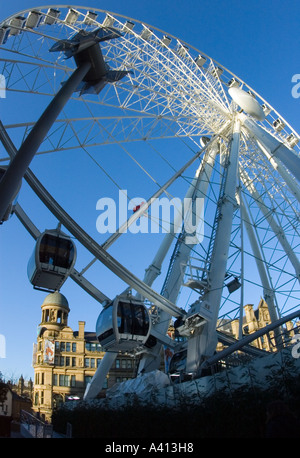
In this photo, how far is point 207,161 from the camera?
105 ft

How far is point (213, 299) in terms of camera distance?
22.3 metres

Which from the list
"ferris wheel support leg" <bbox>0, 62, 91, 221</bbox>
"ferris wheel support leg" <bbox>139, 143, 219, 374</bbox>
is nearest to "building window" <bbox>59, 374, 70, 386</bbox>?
"ferris wheel support leg" <bbox>139, 143, 219, 374</bbox>

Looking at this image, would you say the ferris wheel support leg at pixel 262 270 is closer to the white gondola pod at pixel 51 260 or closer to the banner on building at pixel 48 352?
the white gondola pod at pixel 51 260

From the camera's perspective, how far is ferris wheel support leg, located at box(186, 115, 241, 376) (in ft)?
70.2

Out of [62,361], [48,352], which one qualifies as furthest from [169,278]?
[62,361]

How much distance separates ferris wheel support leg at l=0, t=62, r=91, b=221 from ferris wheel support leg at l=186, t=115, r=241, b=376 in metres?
14.0

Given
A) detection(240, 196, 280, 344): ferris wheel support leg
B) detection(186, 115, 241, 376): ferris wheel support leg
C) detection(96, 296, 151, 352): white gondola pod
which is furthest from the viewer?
detection(240, 196, 280, 344): ferris wheel support leg

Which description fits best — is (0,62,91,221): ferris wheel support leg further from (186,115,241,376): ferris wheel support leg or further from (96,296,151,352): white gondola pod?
(186,115,241,376): ferris wheel support leg

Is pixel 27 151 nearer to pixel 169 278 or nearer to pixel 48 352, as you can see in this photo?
pixel 169 278

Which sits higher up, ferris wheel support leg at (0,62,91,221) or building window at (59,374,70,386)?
ferris wheel support leg at (0,62,91,221)

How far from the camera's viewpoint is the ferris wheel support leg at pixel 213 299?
70.2 feet

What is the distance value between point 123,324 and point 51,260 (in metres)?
4.53

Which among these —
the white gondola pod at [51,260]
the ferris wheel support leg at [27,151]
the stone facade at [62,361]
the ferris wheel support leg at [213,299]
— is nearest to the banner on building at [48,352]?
the stone facade at [62,361]
